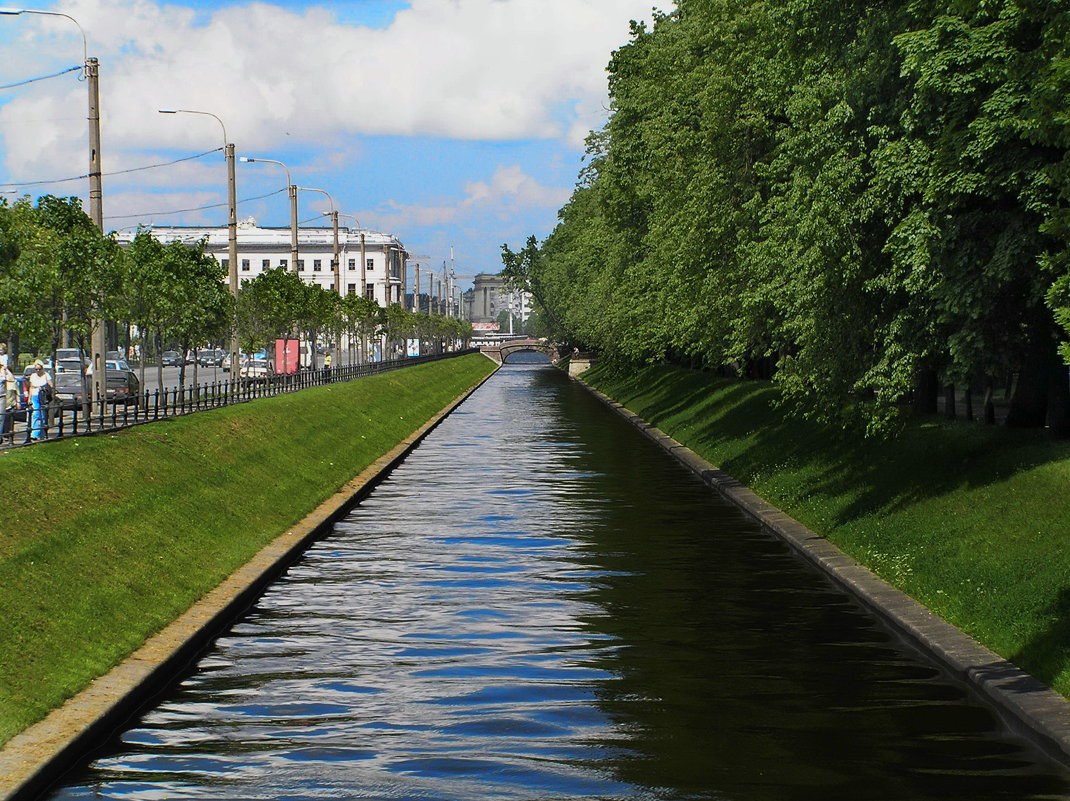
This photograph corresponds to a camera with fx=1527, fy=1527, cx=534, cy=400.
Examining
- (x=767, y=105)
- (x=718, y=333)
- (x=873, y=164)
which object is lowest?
(x=718, y=333)

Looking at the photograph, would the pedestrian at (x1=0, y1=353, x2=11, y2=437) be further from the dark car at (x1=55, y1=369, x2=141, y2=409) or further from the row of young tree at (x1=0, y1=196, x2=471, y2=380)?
the dark car at (x1=55, y1=369, x2=141, y2=409)

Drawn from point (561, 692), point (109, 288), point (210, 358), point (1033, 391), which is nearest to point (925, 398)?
point (1033, 391)

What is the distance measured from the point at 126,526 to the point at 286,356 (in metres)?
61.3

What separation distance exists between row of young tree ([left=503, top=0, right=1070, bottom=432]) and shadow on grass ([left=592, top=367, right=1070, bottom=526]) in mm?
1100

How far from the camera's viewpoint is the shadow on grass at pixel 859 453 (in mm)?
26094

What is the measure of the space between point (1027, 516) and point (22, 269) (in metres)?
25.4

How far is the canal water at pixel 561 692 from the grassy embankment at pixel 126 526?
107cm

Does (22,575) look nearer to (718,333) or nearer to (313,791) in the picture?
(313,791)

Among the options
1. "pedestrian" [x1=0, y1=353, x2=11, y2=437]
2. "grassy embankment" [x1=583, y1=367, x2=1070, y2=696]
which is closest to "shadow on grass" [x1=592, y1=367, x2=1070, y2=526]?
"grassy embankment" [x1=583, y1=367, x2=1070, y2=696]

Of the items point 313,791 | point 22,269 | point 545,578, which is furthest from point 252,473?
point 313,791

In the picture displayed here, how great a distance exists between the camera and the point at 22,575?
1866cm

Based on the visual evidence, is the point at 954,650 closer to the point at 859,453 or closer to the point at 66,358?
the point at 859,453

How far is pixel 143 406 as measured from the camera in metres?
40.6

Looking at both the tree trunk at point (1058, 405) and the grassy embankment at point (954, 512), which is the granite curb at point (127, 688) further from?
the tree trunk at point (1058, 405)
